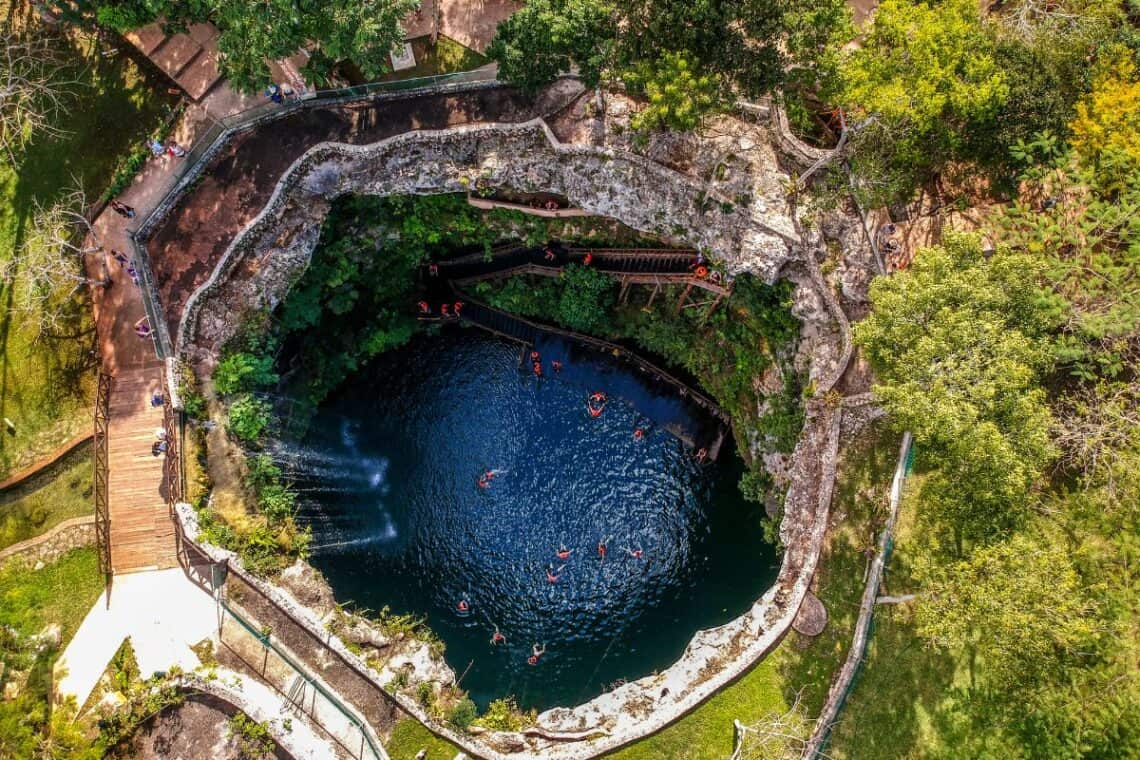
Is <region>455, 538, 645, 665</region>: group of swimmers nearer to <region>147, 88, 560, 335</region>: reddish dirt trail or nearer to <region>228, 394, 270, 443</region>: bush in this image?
<region>228, 394, 270, 443</region>: bush

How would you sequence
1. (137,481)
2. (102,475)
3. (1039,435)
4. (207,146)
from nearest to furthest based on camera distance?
(1039,435) → (137,481) → (102,475) → (207,146)

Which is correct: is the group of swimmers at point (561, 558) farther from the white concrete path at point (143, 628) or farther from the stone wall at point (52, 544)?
the stone wall at point (52, 544)

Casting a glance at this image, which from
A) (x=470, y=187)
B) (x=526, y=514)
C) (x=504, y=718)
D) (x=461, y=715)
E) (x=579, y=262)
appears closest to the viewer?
(x=461, y=715)

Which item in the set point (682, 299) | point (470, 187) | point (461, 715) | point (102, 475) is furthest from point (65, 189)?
point (461, 715)

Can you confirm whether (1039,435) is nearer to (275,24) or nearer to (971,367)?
(971,367)

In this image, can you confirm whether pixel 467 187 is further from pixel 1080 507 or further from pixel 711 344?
pixel 1080 507

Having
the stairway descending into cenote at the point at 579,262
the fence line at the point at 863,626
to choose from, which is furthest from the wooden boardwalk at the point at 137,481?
the fence line at the point at 863,626
